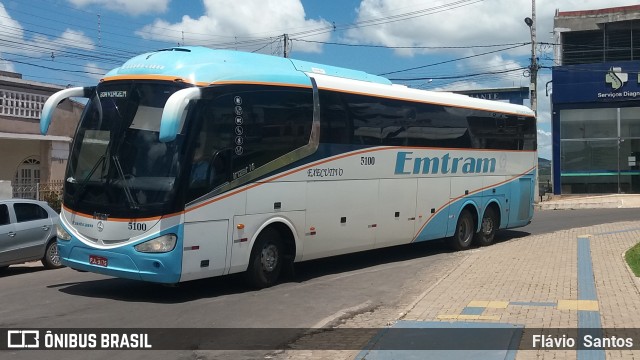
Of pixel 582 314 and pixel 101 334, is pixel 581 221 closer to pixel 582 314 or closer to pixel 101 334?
pixel 582 314

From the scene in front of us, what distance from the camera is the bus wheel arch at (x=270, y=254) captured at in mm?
10414

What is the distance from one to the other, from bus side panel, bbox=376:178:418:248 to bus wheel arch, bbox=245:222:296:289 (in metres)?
2.50

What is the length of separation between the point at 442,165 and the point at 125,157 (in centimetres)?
778

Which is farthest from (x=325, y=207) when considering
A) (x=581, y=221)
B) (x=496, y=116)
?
(x=581, y=221)

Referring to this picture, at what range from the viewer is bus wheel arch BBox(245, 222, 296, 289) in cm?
1041

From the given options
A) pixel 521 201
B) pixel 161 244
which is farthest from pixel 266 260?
pixel 521 201

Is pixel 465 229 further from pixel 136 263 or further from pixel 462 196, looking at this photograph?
pixel 136 263

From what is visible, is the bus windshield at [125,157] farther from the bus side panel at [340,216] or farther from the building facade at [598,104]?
the building facade at [598,104]

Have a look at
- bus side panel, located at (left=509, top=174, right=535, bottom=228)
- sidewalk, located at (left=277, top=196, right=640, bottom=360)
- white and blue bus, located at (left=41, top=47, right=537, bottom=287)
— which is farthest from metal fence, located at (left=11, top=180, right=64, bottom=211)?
bus side panel, located at (left=509, top=174, right=535, bottom=228)

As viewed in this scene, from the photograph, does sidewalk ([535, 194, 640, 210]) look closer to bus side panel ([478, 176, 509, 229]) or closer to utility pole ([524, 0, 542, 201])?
utility pole ([524, 0, 542, 201])

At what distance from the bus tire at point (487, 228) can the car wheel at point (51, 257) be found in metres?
9.95

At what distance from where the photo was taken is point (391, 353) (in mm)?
6602

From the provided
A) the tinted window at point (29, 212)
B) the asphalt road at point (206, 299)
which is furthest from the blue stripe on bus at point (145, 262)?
the tinted window at point (29, 212)

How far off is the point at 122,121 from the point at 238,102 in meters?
1.72
